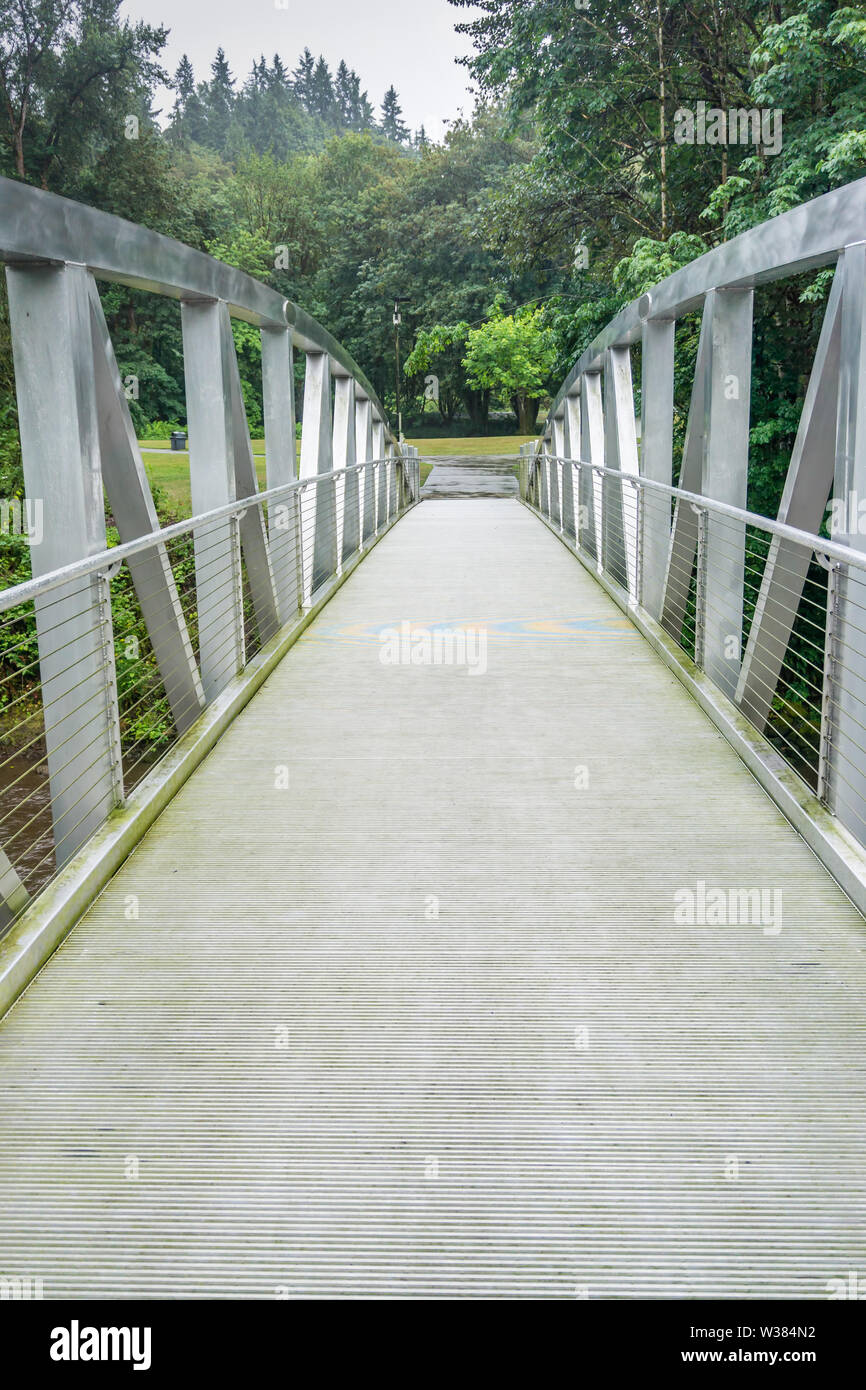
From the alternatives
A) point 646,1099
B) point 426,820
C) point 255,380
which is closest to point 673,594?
point 426,820

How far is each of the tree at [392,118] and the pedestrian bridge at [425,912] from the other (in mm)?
138500

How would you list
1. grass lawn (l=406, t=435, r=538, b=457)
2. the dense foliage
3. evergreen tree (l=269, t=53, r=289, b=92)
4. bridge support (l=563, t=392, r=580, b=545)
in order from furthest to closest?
evergreen tree (l=269, t=53, r=289, b=92), grass lawn (l=406, t=435, r=538, b=457), the dense foliage, bridge support (l=563, t=392, r=580, b=545)

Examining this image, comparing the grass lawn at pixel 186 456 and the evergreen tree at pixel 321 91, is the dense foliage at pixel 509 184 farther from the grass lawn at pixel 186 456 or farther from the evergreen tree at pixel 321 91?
the evergreen tree at pixel 321 91

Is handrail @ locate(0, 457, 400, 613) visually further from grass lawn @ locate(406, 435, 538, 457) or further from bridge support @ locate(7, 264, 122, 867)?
grass lawn @ locate(406, 435, 538, 457)

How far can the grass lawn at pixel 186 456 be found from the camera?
2402cm

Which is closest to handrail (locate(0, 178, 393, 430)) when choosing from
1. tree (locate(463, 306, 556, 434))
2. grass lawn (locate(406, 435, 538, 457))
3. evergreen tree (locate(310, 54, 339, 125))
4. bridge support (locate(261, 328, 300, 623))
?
bridge support (locate(261, 328, 300, 623))

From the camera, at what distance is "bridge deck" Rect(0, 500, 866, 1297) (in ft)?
8.29

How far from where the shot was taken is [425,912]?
3.95 m

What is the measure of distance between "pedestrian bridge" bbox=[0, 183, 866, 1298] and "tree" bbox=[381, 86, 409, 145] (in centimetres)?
13850

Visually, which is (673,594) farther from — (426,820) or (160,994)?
(160,994)

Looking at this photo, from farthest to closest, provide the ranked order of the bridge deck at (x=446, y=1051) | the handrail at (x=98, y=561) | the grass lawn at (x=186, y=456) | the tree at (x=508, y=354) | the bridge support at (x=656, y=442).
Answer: the tree at (x=508, y=354)
the grass lawn at (x=186, y=456)
the bridge support at (x=656, y=442)
the handrail at (x=98, y=561)
the bridge deck at (x=446, y=1051)

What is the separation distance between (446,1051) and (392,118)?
14459 cm

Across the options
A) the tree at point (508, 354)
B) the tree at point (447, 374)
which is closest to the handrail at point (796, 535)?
the tree at point (447, 374)
